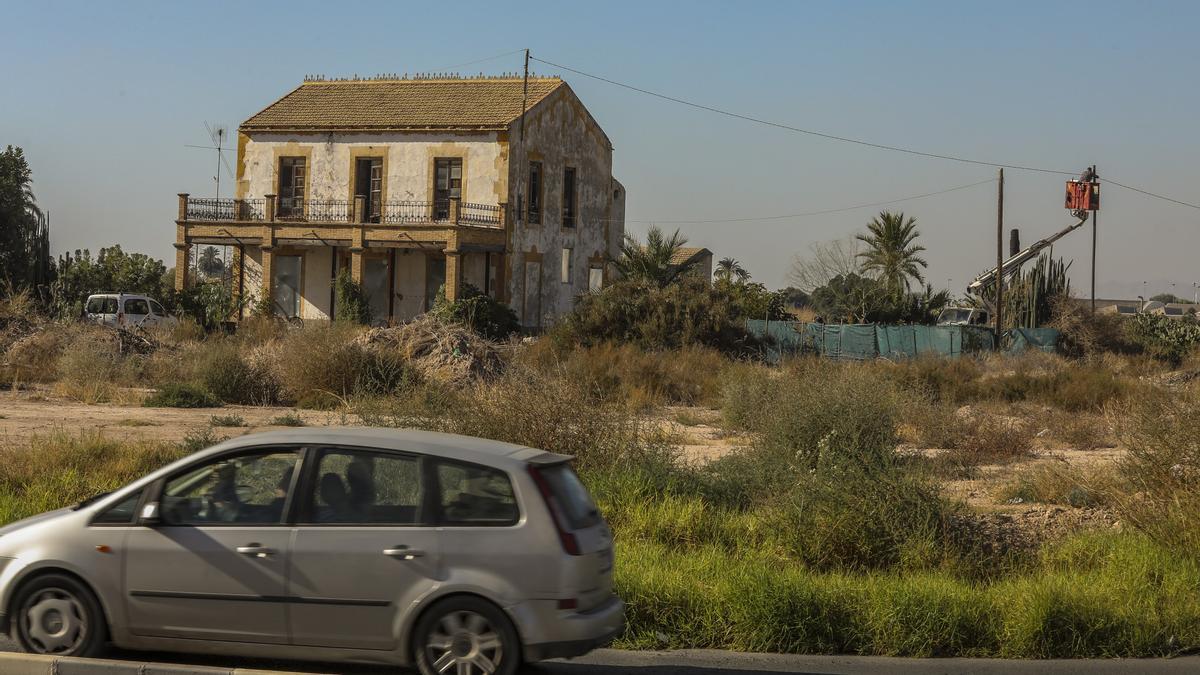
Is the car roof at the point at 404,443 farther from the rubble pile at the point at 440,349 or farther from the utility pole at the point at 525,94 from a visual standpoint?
the utility pole at the point at 525,94

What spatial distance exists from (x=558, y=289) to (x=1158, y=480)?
3642cm

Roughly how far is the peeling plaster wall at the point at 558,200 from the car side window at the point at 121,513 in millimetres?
36260

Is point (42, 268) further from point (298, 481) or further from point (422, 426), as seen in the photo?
point (298, 481)

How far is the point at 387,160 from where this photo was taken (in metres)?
43.9

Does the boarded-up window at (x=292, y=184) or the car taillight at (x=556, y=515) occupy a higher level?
the boarded-up window at (x=292, y=184)

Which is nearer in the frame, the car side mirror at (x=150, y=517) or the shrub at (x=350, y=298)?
the car side mirror at (x=150, y=517)

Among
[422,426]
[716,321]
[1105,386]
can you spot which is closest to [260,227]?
[716,321]

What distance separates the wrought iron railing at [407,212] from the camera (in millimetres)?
43031

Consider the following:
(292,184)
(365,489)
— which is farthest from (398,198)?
(365,489)

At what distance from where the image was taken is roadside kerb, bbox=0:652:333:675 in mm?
6750

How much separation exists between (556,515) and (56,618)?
2.86 meters

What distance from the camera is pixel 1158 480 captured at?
11.2 meters

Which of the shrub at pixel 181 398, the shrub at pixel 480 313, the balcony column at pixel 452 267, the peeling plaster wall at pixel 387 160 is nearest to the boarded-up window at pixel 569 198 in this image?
the peeling plaster wall at pixel 387 160

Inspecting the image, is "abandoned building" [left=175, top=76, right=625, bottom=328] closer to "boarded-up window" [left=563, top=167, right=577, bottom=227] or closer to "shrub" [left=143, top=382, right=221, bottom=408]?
"boarded-up window" [left=563, top=167, right=577, bottom=227]
